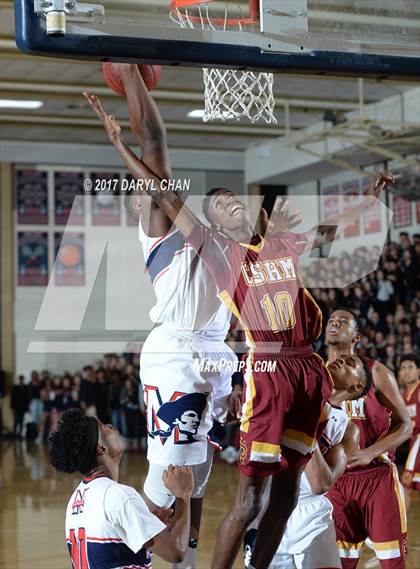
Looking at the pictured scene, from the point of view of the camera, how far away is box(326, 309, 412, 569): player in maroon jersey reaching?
5586 mm

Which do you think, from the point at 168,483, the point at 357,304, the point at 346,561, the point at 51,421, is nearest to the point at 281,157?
the point at 357,304

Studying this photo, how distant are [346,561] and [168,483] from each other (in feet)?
7.05

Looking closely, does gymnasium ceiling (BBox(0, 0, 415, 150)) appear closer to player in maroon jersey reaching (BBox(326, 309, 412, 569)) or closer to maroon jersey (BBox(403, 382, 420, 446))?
maroon jersey (BBox(403, 382, 420, 446))

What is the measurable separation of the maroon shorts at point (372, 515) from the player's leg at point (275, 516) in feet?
4.31

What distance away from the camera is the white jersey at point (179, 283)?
4.86 meters

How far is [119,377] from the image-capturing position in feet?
60.5

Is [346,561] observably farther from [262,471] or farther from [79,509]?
[79,509]

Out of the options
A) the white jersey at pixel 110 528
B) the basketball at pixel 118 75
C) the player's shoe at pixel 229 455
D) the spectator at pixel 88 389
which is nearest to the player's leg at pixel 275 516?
the white jersey at pixel 110 528

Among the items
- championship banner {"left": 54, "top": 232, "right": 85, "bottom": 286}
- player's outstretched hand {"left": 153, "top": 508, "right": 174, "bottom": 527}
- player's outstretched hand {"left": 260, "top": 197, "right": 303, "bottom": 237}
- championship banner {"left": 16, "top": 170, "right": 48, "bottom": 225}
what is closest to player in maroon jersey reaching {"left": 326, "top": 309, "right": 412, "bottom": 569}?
player's outstretched hand {"left": 260, "top": 197, "right": 303, "bottom": 237}

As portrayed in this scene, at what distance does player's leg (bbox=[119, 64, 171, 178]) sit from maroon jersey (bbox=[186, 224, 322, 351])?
1.55ft

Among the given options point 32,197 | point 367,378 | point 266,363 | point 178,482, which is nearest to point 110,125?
point 266,363

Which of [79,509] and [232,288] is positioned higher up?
[232,288]

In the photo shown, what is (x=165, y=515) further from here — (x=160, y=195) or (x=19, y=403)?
(x=19, y=403)

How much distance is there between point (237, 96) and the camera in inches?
205
